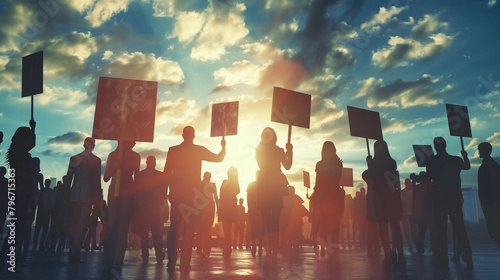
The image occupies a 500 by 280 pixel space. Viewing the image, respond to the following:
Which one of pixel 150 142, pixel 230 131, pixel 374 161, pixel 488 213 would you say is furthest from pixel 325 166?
pixel 150 142

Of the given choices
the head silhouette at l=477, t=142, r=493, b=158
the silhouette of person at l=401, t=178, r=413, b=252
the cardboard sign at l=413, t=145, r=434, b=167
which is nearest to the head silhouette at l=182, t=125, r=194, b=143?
the head silhouette at l=477, t=142, r=493, b=158

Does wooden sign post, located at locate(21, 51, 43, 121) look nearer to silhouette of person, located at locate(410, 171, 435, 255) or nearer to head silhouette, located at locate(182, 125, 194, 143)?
head silhouette, located at locate(182, 125, 194, 143)

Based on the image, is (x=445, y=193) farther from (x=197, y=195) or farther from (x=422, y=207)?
(x=197, y=195)

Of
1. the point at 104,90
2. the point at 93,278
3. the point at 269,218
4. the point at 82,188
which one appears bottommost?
the point at 93,278

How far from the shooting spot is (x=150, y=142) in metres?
6.03

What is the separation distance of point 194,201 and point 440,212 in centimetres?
494

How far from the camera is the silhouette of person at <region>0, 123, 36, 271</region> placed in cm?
657

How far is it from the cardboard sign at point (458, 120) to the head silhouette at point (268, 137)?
4941mm

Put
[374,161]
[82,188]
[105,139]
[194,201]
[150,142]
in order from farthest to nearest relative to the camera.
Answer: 1. [82,188]
2. [374,161]
3. [194,201]
4. [150,142]
5. [105,139]

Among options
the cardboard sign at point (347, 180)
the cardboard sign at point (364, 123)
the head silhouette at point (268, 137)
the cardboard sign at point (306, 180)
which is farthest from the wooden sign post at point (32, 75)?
the cardboard sign at point (347, 180)

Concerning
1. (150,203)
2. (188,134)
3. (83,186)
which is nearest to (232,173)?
(150,203)

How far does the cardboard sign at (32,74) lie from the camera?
353 inches

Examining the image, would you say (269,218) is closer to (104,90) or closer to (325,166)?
(325,166)

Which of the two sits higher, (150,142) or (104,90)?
(104,90)
